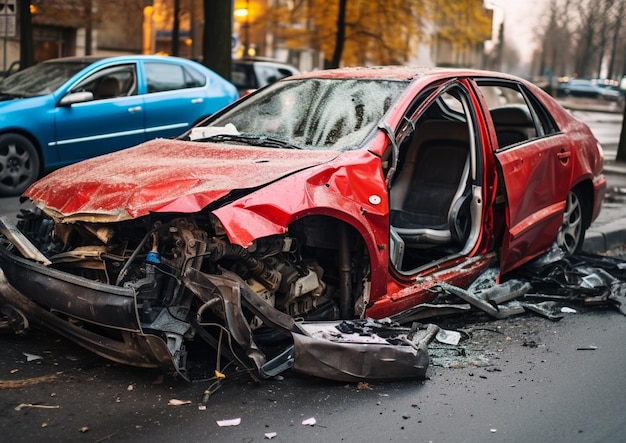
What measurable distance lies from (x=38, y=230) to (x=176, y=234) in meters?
1.23

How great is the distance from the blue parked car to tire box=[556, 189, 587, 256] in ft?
18.6

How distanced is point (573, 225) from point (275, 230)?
374 cm

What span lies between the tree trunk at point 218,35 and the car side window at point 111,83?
121 inches

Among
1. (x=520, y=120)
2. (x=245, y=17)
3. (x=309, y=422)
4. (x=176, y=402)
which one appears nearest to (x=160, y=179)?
(x=176, y=402)

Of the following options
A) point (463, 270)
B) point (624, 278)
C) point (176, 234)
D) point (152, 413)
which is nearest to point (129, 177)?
point (176, 234)

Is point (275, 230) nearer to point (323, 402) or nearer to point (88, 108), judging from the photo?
point (323, 402)

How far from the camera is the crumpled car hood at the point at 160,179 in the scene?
4.05 m

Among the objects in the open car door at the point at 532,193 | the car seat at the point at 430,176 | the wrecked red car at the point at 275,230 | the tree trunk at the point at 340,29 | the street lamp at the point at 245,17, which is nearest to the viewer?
the wrecked red car at the point at 275,230

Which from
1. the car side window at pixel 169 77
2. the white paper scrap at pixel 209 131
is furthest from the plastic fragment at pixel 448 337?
the car side window at pixel 169 77

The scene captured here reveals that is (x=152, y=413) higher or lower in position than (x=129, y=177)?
lower

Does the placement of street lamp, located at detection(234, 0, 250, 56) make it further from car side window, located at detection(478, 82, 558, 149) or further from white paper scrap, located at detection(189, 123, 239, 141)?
white paper scrap, located at detection(189, 123, 239, 141)

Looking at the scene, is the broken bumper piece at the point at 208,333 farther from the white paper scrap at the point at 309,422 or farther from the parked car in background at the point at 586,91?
the parked car in background at the point at 586,91

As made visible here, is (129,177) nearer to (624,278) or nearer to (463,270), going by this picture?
(463,270)

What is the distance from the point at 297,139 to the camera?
5090 mm
